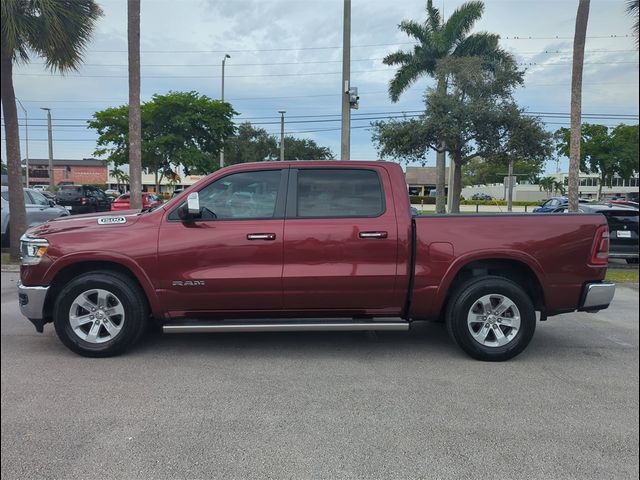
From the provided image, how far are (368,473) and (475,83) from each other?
1985 cm

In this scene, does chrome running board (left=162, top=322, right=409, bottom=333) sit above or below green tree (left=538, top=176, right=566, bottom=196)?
below

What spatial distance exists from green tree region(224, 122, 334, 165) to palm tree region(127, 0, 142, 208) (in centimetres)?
1790

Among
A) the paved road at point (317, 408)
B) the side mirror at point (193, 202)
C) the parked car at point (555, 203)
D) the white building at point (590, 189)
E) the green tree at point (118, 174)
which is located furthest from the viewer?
the green tree at point (118, 174)

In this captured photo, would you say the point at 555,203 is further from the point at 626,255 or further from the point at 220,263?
the point at 220,263

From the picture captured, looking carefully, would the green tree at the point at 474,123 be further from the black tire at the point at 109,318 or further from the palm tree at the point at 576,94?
the black tire at the point at 109,318

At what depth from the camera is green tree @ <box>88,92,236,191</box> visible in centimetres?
2359

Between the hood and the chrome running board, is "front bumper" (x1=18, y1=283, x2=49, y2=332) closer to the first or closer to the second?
the hood

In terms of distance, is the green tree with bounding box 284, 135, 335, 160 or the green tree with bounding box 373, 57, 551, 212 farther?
the green tree with bounding box 284, 135, 335, 160

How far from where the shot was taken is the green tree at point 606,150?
1487 cm

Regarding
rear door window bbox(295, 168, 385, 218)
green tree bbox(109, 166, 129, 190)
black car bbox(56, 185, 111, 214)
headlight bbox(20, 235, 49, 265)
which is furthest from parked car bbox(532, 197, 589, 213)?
black car bbox(56, 185, 111, 214)

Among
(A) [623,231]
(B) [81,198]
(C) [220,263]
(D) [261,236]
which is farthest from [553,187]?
(B) [81,198]

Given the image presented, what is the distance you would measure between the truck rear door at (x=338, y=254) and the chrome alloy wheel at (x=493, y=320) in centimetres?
79

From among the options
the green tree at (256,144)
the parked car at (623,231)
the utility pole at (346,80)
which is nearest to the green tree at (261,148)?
the green tree at (256,144)

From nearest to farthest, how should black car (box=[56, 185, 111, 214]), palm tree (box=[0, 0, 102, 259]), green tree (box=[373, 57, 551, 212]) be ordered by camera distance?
1. palm tree (box=[0, 0, 102, 259])
2. green tree (box=[373, 57, 551, 212])
3. black car (box=[56, 185, 111, 214])
